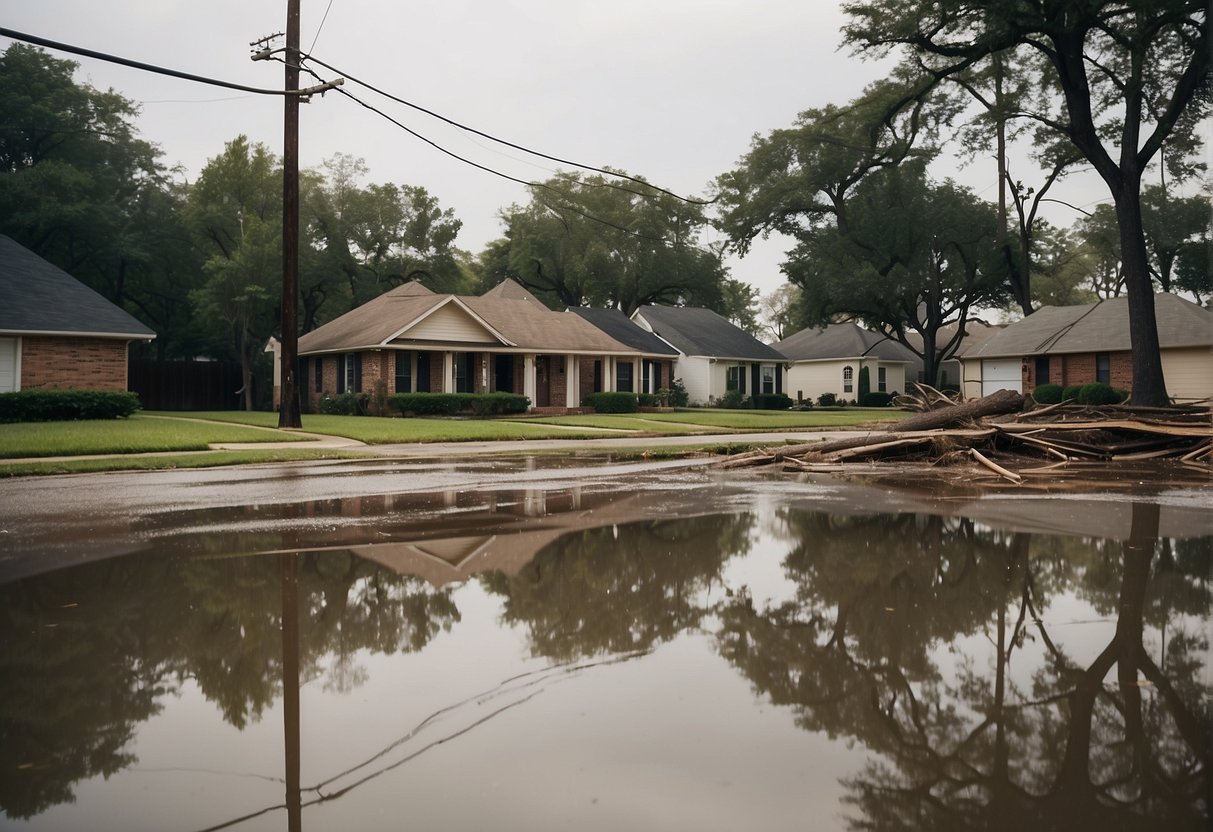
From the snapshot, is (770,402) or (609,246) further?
(609,246)

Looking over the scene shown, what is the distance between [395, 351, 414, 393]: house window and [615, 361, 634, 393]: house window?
39.7 feet

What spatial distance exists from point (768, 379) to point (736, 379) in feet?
10.7

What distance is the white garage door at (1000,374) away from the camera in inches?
2051

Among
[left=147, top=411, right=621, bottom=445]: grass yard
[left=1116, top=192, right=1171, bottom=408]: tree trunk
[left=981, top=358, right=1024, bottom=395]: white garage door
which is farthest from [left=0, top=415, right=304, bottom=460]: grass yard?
[left=981, top=358, right=1024, bottom=395]: white garage door

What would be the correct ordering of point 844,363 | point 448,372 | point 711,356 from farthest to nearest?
point 844,363, point 711,356, point 448,372

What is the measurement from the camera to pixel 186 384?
5003 cm

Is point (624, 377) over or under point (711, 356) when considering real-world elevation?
under

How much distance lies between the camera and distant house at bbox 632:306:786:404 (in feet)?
182

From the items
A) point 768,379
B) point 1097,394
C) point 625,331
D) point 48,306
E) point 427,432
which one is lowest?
point 427,432

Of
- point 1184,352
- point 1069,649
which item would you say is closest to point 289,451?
point 1069,649

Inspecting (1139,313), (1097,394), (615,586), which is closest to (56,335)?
(615,586)

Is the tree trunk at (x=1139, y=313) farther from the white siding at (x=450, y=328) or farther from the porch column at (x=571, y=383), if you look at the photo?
the white siding at (x=450, y=328)

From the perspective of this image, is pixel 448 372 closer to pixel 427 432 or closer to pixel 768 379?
pixel 427 432

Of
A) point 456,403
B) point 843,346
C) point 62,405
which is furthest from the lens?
point 843,346
